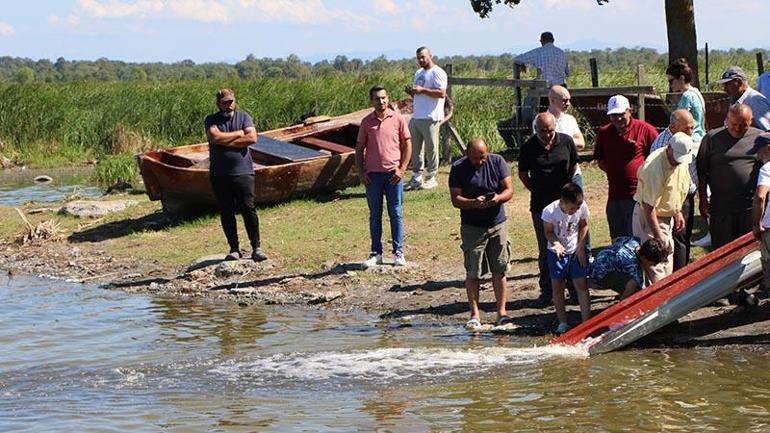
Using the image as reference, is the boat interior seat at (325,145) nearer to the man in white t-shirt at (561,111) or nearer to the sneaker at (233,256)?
the sneaker at (233,256)

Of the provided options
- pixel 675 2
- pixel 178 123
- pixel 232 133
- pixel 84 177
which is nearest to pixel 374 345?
pixel 232 133

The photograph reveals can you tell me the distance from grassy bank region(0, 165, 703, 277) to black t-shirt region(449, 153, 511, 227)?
2.42 meters

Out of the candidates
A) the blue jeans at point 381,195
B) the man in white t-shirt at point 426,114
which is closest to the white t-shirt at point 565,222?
the blue jeans at point 381,195

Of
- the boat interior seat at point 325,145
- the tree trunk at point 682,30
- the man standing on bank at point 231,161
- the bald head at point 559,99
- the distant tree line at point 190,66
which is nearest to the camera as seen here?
the bald head at point 559,99

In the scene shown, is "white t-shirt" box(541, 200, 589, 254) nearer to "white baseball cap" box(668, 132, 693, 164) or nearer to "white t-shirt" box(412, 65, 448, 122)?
"white baseball cap" box(668, 132, 693, 164)

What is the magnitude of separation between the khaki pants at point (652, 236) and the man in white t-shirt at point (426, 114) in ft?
25.0

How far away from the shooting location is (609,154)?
1134 centimetres

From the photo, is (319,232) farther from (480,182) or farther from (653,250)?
(653,250)

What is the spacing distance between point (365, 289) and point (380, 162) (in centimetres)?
133

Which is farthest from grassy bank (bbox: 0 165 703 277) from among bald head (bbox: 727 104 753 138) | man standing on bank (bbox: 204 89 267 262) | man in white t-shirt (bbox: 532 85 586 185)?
bald head (bbox: 727 104 753 138)

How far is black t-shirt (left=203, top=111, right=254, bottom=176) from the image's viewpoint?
14.6 m

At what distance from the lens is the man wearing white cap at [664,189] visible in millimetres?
10453

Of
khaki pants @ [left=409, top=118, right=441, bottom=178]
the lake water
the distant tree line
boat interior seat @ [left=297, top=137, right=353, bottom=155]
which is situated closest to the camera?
the lake water

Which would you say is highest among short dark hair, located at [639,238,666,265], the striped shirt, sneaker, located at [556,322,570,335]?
the striped shirt
